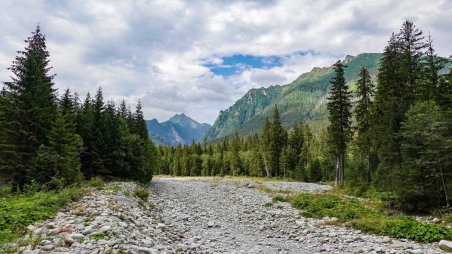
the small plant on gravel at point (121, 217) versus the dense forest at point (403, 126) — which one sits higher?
the dense forest at point (403, 126)

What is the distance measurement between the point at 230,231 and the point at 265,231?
1889mm

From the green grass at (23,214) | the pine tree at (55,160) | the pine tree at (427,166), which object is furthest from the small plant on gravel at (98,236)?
the pine tree at (427,166)

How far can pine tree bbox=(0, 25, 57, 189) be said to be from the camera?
23.6 metres

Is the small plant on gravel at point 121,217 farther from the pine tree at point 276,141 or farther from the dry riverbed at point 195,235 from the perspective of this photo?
the pine tree at point 276,141

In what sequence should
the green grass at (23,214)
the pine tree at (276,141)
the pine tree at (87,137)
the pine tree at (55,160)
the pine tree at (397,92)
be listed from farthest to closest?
the pine tree at (276,141) → the pine tree at (87,137) → the pine tree at (397,92) → the pine tree at (55,160) → the green grass at (23,214)

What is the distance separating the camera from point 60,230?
10.4 meters

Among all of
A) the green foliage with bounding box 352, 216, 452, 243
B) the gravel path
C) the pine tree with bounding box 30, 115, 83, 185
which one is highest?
the pine tree with bounding box 30, 115, 83, 185

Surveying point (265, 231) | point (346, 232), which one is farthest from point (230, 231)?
point (346, 232)

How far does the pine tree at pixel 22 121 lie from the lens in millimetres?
23625

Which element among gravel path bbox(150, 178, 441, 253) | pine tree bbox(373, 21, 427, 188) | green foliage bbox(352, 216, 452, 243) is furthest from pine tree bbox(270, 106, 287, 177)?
green foliage bbox(352, 216, 452, 243)

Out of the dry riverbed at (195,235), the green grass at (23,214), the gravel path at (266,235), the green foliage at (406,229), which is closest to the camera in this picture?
the dry riverbed at (195,235)

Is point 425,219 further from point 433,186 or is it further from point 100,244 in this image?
point 100,244

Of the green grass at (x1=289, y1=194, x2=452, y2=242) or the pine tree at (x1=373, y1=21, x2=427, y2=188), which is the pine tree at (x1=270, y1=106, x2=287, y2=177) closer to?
the pine tree at (x1=373, y1=21, x2=427, y2=188)

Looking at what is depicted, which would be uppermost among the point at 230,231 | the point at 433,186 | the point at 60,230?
the point at 433,186
